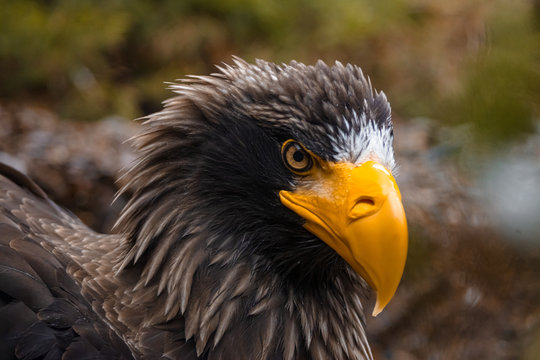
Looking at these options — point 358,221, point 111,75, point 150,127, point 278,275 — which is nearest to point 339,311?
point 278,275

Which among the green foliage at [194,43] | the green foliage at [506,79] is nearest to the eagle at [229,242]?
the green foliage at [506,79]

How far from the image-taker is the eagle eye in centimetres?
233

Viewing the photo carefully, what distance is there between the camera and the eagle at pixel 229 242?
2242 millimetres

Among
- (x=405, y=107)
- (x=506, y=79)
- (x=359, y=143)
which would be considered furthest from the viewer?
(x=405, y=107)

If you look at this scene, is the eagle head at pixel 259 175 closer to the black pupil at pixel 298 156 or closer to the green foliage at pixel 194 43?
the black pupil at pixel 298 156

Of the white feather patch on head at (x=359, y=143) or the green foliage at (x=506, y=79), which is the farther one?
the white feather patch on head at (x=359, y=143)

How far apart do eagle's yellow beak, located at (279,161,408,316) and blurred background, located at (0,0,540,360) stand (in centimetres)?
20

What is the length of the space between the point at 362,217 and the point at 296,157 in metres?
0.37

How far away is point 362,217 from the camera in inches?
83.0

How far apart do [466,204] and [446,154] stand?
218 mm

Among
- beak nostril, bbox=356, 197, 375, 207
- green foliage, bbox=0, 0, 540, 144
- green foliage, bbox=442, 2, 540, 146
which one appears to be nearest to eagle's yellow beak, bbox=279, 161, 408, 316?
beak nostril, bbox=356, 197, 375, 207

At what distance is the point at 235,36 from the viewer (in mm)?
7430

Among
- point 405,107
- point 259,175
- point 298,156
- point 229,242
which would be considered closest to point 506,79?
point 298,156

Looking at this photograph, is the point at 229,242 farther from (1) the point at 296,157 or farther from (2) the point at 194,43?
(2) the point at 194,43
